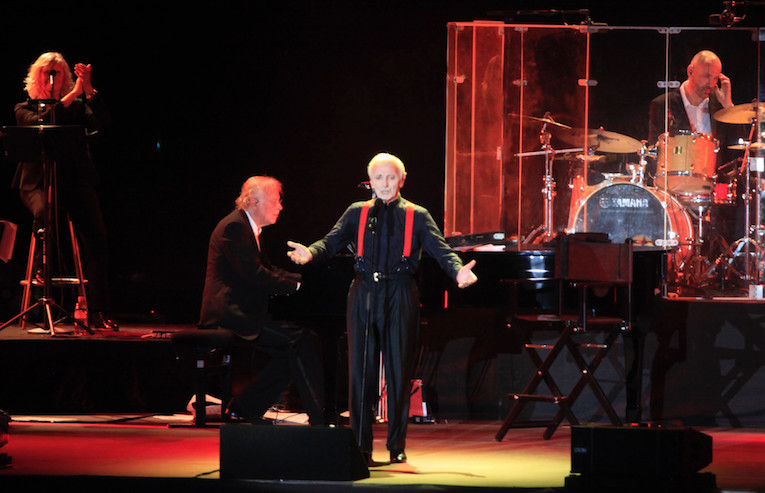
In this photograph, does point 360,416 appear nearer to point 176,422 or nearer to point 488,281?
point 488,281

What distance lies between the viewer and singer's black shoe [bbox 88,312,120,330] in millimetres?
7145

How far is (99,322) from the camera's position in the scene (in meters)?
7.18

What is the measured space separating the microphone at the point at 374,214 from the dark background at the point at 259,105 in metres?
3.70

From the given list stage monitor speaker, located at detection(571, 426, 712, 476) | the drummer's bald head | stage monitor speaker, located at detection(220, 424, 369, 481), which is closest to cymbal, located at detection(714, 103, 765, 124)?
the drummer's bald head

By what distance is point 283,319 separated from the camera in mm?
6027

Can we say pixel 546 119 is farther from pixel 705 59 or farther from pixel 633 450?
pixel 633 450

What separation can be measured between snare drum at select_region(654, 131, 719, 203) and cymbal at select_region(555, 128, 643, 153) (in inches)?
11.1

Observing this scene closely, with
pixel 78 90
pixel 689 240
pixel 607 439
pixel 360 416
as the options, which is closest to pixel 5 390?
pixel 78 90

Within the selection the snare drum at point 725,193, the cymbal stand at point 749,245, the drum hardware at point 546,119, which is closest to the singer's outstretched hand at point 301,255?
the drum hardware at point 546,119

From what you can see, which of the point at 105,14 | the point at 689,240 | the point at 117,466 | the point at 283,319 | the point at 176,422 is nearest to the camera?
the point at 117,466

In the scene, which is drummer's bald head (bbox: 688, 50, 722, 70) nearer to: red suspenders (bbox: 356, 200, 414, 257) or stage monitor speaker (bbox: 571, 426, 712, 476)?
red suspenders (bbox: 356, 200, 414, 257)

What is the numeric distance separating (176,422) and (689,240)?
410 centimetres

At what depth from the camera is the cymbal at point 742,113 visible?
307 inches

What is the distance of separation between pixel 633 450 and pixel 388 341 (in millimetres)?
1326
